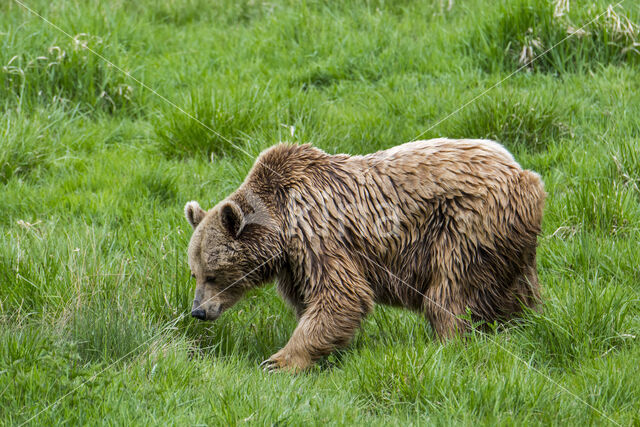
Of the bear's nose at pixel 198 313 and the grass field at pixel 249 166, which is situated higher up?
the grass field at pixel 249 166

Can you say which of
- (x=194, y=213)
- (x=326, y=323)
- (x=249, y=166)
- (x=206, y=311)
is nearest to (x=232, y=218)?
(x=194, y=213)

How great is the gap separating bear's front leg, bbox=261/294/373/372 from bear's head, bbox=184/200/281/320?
19.2 inches

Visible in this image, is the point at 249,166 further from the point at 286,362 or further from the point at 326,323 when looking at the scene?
the point at 286,362

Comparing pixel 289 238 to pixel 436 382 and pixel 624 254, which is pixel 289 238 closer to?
pixel 436 382

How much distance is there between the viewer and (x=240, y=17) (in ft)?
33.5

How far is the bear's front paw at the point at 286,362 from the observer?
491 centimetres

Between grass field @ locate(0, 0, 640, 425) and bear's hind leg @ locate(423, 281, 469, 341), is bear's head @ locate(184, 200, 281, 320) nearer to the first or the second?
grass field @ locate(0, 0, 640, 425)

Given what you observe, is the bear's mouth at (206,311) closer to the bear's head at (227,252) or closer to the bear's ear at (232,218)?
the bear's head at (227,252)

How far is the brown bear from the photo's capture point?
5.04 metres

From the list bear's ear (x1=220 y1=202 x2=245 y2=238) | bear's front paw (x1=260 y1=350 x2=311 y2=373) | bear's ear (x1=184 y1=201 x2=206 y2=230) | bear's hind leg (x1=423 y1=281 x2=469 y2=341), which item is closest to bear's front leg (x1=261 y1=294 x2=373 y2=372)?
bear's front paw (x1=260 y1=350 x2=311 y2=373)

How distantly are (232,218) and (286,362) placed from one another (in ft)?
3.25

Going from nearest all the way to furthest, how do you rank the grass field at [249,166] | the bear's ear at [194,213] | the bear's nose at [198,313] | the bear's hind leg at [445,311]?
the grass field at [249,166]
the bear's hind leg at [445,311]
the bear's nose at [198,313]
the bear's ear at [194,213]

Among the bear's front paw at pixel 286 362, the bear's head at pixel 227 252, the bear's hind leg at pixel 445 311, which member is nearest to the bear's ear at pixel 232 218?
Answer: the bear's head at pixel 227 252

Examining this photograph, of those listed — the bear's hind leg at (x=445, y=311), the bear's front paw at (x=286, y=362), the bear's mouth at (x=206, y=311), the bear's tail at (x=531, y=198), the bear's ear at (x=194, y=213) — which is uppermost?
the bear's tail at (x=531, y=198)
